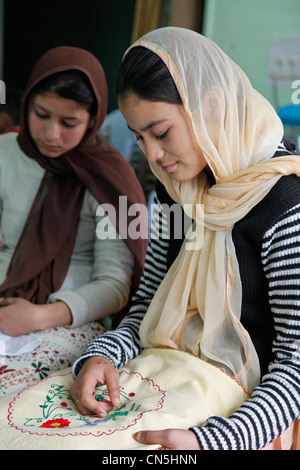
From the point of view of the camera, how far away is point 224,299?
1029mm

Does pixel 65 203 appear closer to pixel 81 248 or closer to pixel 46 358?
Answer: pixel 81 248

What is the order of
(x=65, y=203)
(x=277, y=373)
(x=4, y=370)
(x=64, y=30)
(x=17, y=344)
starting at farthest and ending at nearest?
(x=64, y=30)
(x=65, y=203)
(x=17, y=344)
(x=4, y=370)
(x=277, y=373)

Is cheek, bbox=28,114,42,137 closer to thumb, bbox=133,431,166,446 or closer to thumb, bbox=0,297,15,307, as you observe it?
thumb, bbox=0,297,15,307

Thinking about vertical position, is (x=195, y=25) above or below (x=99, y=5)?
below

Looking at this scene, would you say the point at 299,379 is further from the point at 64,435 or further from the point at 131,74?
the point at 131,74

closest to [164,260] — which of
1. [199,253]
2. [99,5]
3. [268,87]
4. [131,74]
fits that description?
[199,253]

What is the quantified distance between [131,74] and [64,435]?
0.65 meters

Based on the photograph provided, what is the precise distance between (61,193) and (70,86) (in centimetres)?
32

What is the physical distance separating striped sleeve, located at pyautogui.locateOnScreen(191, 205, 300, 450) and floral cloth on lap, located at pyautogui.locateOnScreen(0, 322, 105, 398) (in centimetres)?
50

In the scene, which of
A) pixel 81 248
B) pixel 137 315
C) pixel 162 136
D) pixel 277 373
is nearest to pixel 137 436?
pixel 277 373

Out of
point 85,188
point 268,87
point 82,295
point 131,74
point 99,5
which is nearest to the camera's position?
point 131,74

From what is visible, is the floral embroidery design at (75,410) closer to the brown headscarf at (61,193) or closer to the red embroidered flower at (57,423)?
the red embroidered flower at (57,423)

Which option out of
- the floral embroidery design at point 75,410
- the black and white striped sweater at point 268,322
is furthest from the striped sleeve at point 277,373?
the floral embroidery design at point 75,410

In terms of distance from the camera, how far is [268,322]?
1.05 meters
